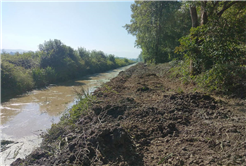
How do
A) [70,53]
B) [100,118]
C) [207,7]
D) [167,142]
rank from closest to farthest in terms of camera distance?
1. [167,142]
2. [100,118]
3. [207,7]
4. [70,53]

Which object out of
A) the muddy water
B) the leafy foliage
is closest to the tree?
the leafy foliage

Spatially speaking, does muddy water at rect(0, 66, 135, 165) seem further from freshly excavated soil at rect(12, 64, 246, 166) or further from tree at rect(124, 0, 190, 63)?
tree at rect(124, 0, 190, 63)

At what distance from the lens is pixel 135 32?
22.6m

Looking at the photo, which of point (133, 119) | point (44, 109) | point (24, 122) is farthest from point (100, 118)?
point (44, 109)

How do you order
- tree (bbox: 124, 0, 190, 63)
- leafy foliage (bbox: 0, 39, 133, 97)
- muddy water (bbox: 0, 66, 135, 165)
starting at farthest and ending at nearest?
tree (bbox: 124, 0, 190, 63) < leafy foliage (bbox: 0, 39, 133, 97) < muddy water (bbox: 0, 66, 135, 165)

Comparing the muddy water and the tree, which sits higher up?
the tree

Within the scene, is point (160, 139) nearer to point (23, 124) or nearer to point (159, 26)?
point (23, 124)

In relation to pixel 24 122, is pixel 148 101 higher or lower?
higher

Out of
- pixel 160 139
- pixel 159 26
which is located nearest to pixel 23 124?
pixel 160 139

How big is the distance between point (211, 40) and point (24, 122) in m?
8.12

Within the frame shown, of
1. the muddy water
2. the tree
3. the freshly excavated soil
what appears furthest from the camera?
the tree

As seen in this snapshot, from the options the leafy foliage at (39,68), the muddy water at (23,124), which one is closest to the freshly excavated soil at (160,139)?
the muddy water at (23,124)

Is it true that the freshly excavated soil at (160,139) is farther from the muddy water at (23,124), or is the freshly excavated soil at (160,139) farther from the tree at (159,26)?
the tree at (159,26)

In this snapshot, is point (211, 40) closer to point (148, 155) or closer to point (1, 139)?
point (148, 155)
